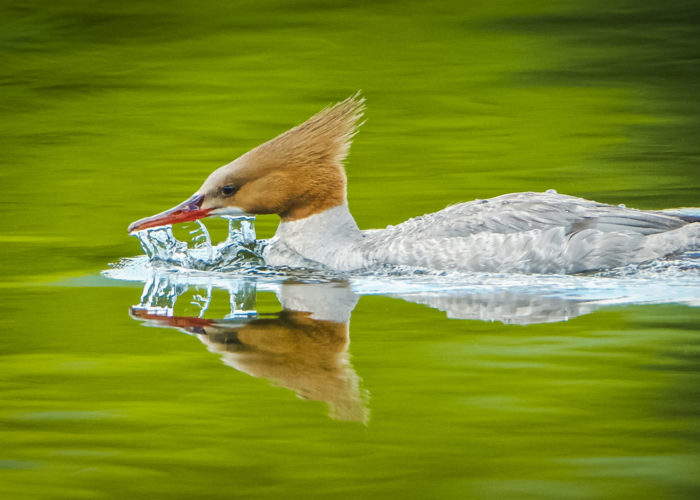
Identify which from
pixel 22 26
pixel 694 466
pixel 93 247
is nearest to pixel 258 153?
pixel 93 247

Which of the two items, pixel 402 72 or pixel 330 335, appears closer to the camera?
pixel 330 335

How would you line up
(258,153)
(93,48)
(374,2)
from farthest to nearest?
(374,2), (93,48), (258,153)

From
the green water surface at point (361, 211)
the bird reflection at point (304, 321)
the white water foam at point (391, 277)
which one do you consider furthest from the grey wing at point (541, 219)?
the green water surface at point (361, 211)

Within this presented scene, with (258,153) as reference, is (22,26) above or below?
above

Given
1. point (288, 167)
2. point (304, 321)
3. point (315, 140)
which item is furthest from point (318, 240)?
point (304, 321)

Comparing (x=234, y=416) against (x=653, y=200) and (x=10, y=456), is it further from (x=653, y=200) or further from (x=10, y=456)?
Result: (x=653, y=200)

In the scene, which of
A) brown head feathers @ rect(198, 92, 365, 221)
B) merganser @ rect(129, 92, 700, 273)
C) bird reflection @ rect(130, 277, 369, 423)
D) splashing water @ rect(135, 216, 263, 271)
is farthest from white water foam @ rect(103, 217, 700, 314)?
brown head feathers @ rect(198, 92, 365, 221)

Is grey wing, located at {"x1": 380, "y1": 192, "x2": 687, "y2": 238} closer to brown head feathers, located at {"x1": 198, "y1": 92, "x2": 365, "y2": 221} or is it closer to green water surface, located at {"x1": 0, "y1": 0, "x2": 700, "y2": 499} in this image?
brown head feathers, located at {"x1": 198, "y1": 92, "x2": 365, "y2": 221}

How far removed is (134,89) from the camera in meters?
13.4

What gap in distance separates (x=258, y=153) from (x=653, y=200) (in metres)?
3.06

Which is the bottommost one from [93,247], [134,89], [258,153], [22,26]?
[93,247]

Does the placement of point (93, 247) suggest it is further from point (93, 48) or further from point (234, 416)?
point (93, 48)

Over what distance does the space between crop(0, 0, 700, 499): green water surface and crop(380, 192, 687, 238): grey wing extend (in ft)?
3.19

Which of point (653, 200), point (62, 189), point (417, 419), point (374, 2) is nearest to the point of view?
point (417, 419)
